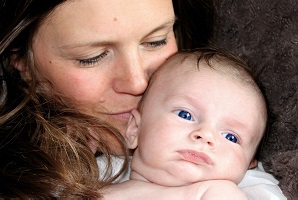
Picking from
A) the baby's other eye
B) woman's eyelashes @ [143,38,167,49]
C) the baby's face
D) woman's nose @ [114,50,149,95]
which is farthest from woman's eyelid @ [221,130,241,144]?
woman's eyelashes @ [143,38,167,49]

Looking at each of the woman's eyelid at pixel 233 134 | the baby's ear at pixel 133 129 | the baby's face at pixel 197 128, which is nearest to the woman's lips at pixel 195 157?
the baby's face at pixel 197 128

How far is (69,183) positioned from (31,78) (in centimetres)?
46

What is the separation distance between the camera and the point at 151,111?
225 centimetres

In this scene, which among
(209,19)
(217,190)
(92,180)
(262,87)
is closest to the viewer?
(217,190)

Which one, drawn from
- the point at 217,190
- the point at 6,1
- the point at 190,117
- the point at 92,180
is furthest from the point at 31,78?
the point at 217,190

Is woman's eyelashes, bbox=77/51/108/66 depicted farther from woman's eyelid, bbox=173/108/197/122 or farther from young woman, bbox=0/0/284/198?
woman's eyelid, bbox=173/108/197/122

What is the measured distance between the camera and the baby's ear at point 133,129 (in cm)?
228

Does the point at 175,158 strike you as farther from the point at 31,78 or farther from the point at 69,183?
the point at 31,78

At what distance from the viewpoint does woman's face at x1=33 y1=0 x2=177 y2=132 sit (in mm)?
2219

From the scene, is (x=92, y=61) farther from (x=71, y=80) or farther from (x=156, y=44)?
(x=156, y=44)

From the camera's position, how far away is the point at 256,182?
2393 millimetres

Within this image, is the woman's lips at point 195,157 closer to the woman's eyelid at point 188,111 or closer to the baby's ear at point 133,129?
the woman's eyelid at point 188,111

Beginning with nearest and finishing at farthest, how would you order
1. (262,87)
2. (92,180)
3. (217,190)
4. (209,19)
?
(217,190)
(92,180)
(262,87)
(209,19)

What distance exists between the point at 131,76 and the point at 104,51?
120 millimetres
